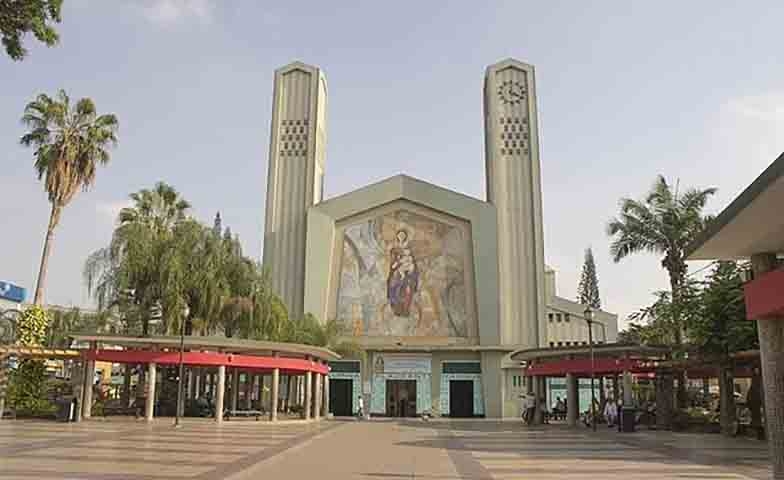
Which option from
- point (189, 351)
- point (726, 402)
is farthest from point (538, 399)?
point (189, 351)

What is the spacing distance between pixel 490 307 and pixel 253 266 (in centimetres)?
1733

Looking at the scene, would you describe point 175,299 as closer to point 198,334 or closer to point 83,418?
point 198,334

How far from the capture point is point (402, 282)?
47.4 metres

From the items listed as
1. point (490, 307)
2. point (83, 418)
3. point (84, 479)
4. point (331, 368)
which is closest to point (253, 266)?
point (83, 418)

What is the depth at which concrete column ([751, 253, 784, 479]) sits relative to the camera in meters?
11.8

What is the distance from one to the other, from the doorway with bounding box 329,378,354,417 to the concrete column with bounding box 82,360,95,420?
19.5 metres

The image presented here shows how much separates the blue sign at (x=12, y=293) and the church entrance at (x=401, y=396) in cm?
2689

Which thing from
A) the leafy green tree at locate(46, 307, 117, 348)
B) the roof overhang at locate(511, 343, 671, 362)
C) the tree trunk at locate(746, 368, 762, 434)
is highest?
the leafy green tree at locate(46, 307, 117, 348)

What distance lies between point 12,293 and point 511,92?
1482 inches

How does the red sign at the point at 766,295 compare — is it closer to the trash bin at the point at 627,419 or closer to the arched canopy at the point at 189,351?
the trash bin at the point at 627,419

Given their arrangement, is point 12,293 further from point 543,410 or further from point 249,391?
point 543,410

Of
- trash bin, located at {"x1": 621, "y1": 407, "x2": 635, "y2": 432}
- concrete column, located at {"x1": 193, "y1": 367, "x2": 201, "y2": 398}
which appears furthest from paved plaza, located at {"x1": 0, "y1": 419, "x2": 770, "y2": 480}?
concrete column, located at {"x1": 193, "y1": 367, "x2": 201, "y2": 398}

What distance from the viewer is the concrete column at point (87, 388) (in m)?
28.2

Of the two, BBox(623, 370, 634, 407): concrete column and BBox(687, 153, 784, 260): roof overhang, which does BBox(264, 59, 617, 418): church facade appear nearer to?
BBox(623, 370, 634, 407): concrete column
